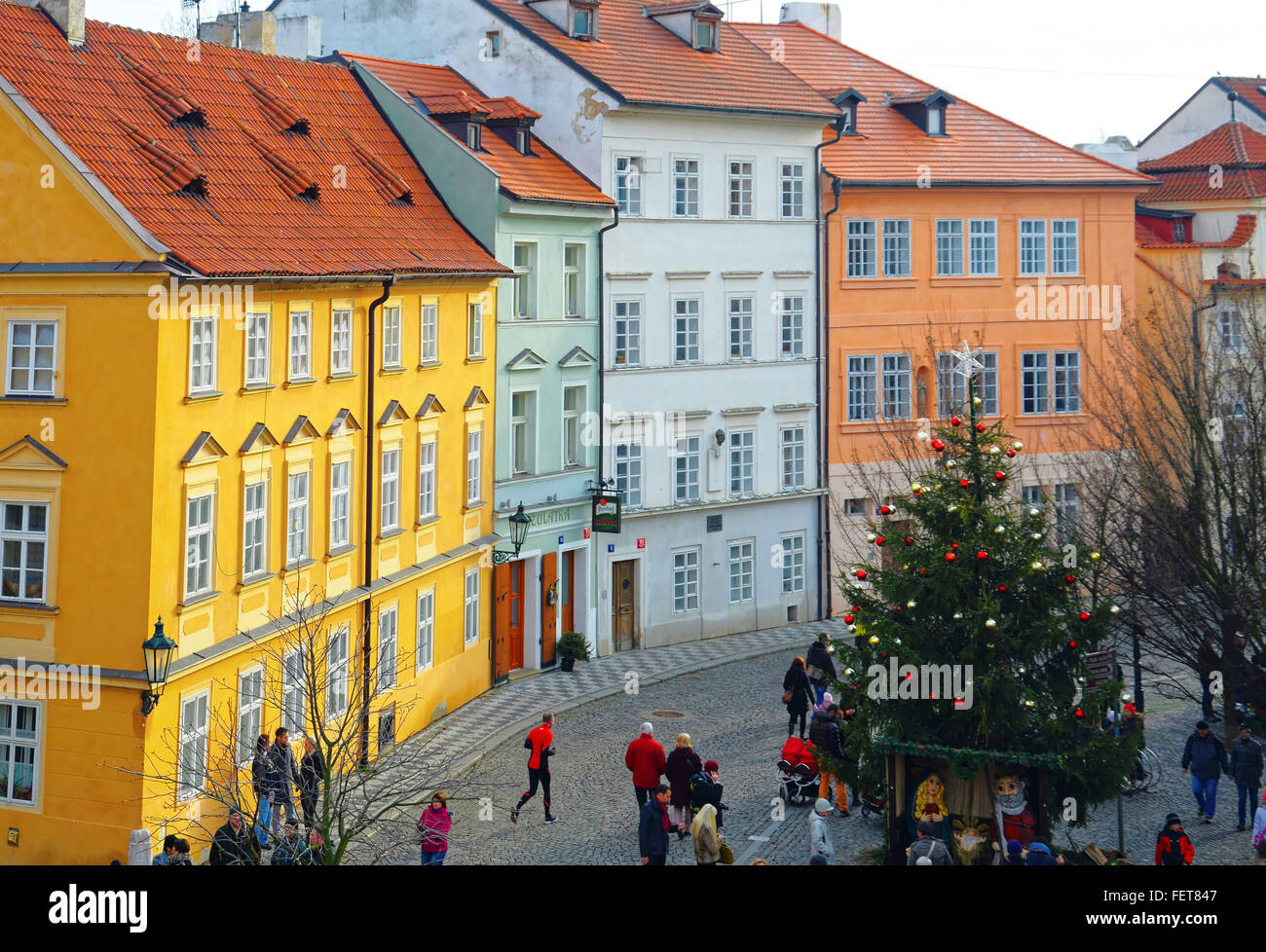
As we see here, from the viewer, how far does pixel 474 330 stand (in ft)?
99.9

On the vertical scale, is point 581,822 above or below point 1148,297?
below

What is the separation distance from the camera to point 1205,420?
983 inches

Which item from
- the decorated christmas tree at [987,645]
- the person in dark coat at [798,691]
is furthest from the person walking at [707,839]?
the person in dark coat at [798,691]

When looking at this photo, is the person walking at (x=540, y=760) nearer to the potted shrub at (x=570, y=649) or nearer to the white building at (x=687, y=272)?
the potted shrub at (x=570, y=649)

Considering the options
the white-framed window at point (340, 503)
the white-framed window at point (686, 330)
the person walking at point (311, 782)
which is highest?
the white-framed window at point (686, 330)

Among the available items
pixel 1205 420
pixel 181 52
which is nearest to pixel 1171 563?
pixel 1205 420

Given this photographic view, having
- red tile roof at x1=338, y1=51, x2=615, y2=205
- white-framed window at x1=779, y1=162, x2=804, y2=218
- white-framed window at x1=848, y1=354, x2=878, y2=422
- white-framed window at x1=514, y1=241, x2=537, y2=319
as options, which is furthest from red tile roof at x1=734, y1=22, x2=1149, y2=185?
white-framed window at x1=514, y1=241, x2=537, y2=319

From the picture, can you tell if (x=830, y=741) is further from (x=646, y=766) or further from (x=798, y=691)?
(x=798, y=691)

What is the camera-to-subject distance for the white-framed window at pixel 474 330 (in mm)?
30047

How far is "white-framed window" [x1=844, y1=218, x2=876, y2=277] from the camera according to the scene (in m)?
39.4

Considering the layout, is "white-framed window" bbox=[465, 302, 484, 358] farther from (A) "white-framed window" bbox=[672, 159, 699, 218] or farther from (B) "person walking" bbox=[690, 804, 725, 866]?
(B) "person walking" bbox=[690, 804, 725, 866]

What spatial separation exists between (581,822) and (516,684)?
992 cm

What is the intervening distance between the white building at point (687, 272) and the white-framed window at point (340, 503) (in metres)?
10.5

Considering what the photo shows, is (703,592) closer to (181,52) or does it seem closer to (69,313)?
(181,52)
